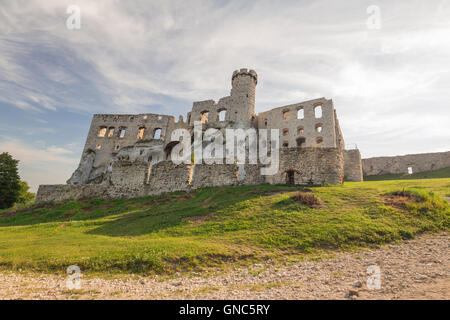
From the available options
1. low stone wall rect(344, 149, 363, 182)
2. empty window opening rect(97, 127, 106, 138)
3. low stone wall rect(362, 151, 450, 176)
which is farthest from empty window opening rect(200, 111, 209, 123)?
low stone wall rect(362, 151, 450, 176)

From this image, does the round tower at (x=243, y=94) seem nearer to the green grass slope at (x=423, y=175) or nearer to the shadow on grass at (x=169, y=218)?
the green grass slope at (x=423, y=175)

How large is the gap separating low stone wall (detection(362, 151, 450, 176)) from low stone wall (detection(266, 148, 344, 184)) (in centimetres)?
2497

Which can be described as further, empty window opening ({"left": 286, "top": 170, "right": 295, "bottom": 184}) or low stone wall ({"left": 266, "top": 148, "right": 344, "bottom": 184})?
empty window opening ({"left": 286, "top": 170, "right": 295, "bottom": 184})

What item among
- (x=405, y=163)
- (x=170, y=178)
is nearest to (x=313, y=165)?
(x=170, y=178)

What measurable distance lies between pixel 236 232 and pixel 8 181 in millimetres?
46626

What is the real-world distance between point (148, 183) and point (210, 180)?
30.4 feet

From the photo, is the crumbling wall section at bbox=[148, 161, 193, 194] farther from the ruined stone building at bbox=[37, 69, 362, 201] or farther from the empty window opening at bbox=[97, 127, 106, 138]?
the empty window opening at bbox=[97, 127, 106, 138]

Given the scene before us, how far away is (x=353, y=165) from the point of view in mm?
31109

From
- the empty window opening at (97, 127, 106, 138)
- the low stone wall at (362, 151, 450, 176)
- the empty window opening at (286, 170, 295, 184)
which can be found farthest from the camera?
the empty window opening at (97, 127, 106, 138)

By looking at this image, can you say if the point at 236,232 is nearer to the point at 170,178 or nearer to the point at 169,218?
the point at 169,218

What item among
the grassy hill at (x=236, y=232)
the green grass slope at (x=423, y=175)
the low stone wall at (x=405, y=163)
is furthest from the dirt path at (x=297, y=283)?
the low stone wall at (x=405, y=163)

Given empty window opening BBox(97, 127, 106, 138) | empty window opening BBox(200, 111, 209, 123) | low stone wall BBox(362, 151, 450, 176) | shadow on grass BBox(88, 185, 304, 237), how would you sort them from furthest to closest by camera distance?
1. empty window opening BBox(97, 127, 106, 138)
2. empty window opening BBox(200, 111, 209, 123)
3. low stone wall BBox(362, 151, 450, 176)
4. shadow on grass BBox(88, 185, 304, 237)

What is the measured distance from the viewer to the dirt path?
A: 18.6 feet
